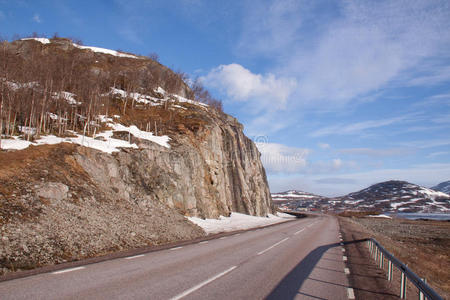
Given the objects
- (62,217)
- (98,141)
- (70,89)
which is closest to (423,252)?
(62,217)

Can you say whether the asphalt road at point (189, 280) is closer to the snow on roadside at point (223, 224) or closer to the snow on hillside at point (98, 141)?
the snow on roadside at point (223, 224)

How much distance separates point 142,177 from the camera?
79.6 ft

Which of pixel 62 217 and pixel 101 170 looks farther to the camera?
→ pixel 101 170

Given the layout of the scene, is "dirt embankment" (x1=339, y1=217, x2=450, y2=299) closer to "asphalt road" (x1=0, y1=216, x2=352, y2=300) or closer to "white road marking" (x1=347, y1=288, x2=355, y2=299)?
"white road marking" (x1=347, y1=288, x2=355, y2=299)

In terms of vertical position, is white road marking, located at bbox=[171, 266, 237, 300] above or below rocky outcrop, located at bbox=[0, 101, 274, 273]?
below

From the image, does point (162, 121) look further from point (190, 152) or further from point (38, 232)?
point (38, 232)

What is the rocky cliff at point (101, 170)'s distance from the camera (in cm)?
1184

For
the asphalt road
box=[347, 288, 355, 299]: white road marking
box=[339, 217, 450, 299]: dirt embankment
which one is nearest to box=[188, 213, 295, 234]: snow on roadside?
box=[339, 217, 450, 299]: dirt embankment

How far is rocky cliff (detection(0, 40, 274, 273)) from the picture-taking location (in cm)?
1184

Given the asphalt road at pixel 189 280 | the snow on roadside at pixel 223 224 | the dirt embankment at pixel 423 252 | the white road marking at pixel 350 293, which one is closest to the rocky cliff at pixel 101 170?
the snow on roadside at pixel 223 224

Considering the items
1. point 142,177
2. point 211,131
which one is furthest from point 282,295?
Result: point 211,131

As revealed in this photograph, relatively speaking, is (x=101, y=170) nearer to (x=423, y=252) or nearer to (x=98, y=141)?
(x=98, y=141)

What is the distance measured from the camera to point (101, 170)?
69.0 ft

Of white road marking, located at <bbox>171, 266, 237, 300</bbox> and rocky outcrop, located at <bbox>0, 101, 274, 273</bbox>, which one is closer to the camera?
white road marking, located at <bbox>171, 266, 237, 300</bbox>
